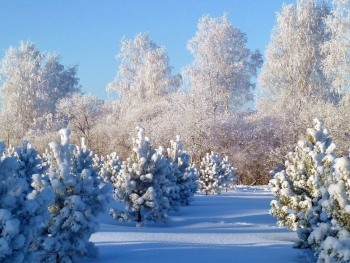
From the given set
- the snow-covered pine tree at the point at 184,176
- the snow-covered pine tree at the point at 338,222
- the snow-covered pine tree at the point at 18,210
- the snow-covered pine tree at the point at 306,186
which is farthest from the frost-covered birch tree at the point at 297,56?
the snow-covered pine tree at the point at 18,210

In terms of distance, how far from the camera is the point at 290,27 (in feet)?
111

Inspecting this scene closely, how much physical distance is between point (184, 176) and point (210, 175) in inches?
254

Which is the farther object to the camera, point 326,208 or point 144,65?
point 144,65

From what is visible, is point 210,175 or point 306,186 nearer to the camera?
point 306,186

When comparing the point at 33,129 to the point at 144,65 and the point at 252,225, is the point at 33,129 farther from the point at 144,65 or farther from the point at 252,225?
the point at 252,225

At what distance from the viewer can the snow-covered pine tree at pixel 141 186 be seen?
12.8m

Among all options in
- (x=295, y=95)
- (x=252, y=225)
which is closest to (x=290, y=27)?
(x=295, y=95)

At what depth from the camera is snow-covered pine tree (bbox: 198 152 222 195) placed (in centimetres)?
2380

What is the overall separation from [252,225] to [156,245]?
5.61 meters

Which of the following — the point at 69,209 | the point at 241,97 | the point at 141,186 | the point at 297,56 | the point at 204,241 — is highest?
the point at 297,56

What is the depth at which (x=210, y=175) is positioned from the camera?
23.9 meters

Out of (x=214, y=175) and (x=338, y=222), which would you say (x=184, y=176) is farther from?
(x=338, y=222)

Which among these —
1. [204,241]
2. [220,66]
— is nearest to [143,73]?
[220,66]

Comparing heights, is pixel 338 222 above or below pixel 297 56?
below
